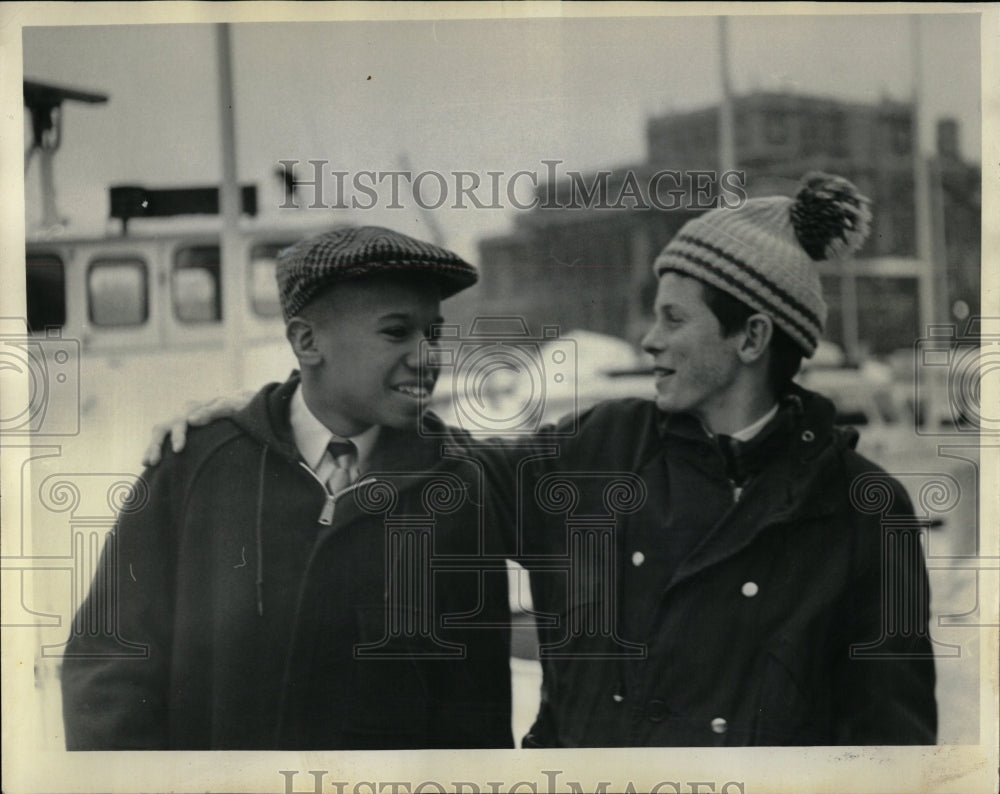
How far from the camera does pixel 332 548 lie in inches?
136

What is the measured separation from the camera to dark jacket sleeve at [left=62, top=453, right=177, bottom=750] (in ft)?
11.6

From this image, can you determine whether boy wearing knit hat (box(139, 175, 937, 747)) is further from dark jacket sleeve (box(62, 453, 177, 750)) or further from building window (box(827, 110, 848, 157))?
dark jacket sleeve (box(62, 453, 177, 750))

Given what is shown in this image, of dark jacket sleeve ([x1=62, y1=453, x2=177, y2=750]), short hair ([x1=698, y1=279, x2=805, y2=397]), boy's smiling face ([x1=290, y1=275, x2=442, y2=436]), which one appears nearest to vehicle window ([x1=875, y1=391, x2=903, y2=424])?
short hair ([x1=698, y1=279, x2=805, y2=397])

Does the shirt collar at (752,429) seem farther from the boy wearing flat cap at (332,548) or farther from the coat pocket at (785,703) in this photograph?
the boy wearing flat cap at (332,548)

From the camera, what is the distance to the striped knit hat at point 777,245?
3.42 m

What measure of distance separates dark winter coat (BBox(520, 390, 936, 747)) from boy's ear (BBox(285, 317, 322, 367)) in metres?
0.74

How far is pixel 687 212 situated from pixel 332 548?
4.80 ft

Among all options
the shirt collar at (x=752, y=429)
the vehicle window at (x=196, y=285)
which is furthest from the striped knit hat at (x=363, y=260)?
the shirt collar at (x=752, y=429)

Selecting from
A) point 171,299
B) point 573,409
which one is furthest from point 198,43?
point 573,409

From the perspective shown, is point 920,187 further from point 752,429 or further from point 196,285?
point 196,285

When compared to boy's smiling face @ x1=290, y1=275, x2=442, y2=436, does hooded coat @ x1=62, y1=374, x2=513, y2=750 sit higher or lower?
lower

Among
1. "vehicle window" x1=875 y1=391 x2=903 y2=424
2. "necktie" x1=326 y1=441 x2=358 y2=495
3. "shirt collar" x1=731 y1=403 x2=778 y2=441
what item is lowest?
"necktie" x1=326 y1=441 x2=358 y2=495

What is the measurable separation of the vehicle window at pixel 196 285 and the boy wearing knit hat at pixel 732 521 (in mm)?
398

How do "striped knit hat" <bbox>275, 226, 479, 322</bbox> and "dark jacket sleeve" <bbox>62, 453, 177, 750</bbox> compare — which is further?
"dark jacket sleeve" <bbox>62, 453, 177, 750</bbox>
